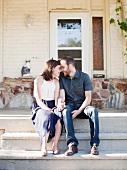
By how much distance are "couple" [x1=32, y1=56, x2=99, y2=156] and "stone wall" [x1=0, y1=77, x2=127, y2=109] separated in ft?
7.34

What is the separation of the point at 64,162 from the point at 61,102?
2.22ft

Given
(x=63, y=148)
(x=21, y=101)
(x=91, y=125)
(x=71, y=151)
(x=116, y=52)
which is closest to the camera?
(x=71, y=151)

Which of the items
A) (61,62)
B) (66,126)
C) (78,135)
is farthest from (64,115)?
(61,62)

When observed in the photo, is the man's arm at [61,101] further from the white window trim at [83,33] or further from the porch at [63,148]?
the white window trim at [83,33]

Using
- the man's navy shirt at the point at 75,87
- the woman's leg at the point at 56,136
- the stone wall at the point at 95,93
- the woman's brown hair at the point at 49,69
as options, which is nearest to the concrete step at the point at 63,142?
the woman's leg at the point at 56,136

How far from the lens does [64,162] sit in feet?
8.36

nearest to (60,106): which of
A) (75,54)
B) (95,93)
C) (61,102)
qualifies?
(61,102)

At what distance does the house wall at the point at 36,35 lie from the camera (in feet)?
17.6

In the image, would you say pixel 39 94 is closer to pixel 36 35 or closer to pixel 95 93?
pixel 95 93

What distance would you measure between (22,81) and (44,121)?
8.87 ft

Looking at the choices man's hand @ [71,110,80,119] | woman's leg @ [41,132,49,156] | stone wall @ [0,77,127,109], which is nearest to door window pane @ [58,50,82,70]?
stone wall @ [0,77,127,109]

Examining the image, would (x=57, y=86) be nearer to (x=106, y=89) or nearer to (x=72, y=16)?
(x=106, y=89)

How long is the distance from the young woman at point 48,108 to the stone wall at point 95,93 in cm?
230

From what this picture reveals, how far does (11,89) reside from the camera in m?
5.18
